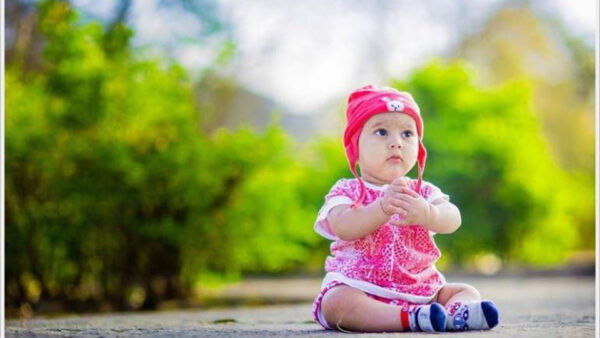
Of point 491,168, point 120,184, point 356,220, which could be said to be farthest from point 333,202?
point 491,168

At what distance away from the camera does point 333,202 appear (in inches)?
89.4

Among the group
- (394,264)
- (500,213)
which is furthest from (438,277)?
(500,213)

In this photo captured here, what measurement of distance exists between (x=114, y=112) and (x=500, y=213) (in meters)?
5.57

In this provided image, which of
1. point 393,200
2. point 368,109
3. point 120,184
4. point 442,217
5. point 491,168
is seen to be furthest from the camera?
point 491,168

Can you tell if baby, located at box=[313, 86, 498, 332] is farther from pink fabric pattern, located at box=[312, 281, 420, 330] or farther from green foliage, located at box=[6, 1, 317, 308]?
green foliage, located at box=[6, 1, 317, 308]

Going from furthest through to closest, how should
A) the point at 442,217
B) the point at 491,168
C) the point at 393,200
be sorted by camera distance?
1. the point at 491,168
2. the point at 442,217
3. the point at 393,200

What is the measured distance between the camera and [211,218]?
570 cm

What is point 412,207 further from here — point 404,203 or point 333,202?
point 333,202

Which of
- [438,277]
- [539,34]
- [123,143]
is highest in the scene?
[539,34]

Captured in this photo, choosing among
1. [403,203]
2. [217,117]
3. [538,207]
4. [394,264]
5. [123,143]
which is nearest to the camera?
[403,203]

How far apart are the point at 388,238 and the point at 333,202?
17cm

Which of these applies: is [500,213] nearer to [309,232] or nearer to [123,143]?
[309,232]

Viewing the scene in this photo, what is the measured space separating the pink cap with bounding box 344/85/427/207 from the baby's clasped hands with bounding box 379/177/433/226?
0.51 feet

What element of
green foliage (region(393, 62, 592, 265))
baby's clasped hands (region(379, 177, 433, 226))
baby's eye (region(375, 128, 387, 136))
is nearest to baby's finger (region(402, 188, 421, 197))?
baby's clasped hands (region(379, 177, 433, 226))
